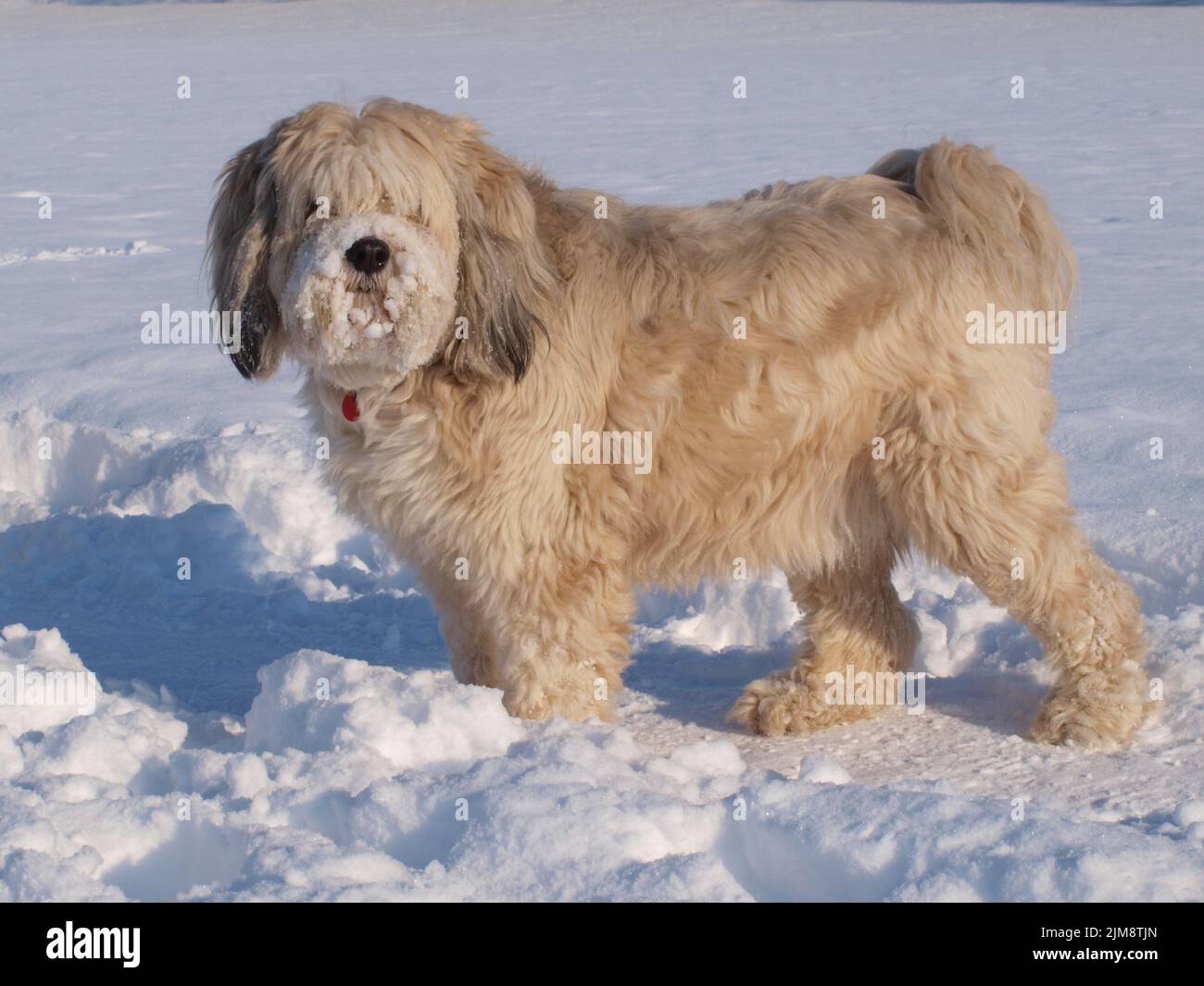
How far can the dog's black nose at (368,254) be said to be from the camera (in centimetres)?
376

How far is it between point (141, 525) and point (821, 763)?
11.5 ft

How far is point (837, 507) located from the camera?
4.41m

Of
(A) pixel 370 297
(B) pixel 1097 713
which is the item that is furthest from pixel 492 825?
(B) pixel 1097 713

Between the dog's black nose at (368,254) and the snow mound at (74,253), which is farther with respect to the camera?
the snow mound at (74,253)

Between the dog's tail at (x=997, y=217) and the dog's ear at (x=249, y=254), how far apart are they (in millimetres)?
1964

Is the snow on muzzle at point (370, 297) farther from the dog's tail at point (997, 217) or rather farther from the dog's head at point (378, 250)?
the dog's tail at point (997, 217)

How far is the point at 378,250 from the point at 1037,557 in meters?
2.18

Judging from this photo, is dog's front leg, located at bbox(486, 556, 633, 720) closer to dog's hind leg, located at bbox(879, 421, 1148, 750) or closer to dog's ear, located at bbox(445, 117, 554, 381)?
dog's ear, located at bbox(445, 117, 554, 381)

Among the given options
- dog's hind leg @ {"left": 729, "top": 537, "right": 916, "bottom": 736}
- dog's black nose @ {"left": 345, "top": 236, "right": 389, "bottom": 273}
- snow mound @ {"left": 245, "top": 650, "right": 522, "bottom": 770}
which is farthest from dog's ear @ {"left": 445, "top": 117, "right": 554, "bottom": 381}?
dog's hind leg @ {"left": 729, "top": 537, "right": 916, "bottom": 736}

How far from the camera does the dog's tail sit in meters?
4.29

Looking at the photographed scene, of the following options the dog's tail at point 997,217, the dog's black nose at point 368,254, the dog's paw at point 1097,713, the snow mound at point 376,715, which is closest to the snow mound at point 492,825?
the snow mound at point 376,715

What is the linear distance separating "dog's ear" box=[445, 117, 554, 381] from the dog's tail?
1.23 meters

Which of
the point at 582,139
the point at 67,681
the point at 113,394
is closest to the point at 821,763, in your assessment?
the point at 67,681

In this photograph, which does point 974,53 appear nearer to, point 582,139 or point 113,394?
point 582,139
